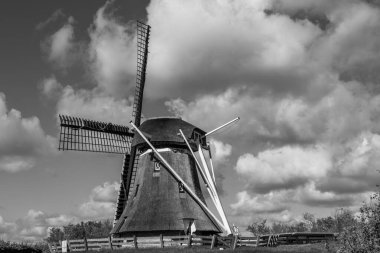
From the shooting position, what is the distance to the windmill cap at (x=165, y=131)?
31641 mm

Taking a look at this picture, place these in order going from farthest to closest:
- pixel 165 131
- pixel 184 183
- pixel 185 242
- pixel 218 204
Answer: pixel 165 131
pixel 184 183
pixel 218 204
pixel 185 242

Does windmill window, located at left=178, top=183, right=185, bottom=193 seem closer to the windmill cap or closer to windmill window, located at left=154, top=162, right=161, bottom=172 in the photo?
windmill window, located at left=154, top=162, right=161, bottom=172

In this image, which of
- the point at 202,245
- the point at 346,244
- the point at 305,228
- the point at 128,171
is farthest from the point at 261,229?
the point at 346,244

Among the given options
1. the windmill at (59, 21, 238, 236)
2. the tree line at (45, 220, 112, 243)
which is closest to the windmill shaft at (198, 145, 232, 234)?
the windmill at (59, 21, 238, 236)

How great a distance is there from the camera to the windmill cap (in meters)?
31.6

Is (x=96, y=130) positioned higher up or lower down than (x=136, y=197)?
higher up

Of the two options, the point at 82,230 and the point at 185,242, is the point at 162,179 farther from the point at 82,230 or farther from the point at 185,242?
the point at 82,230

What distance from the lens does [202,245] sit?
25781 millimetres

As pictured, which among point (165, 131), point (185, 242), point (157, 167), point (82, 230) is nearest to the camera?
point (185, 242)

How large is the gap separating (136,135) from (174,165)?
3.80 metres

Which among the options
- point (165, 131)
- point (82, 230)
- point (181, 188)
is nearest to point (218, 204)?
point (181, 188)

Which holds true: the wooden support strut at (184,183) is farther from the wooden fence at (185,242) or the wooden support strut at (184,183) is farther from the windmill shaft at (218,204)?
the wooden fence at (185,242)

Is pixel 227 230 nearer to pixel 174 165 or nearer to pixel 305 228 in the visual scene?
Result: pixel 174 165

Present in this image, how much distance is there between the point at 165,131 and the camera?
104ft
